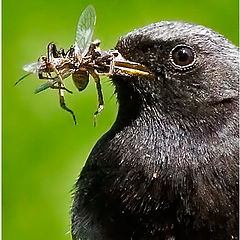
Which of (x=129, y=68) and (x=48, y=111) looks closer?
(x=129, y=68)

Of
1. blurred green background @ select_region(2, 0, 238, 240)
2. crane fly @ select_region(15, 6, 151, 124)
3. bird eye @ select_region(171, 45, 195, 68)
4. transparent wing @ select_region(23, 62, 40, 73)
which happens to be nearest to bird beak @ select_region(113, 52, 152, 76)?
crane fly @ select_region(15, 6, 151, 124)

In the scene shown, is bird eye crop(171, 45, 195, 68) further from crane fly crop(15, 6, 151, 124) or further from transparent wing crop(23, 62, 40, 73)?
transparent wing crop(23, 62, 40, 73)

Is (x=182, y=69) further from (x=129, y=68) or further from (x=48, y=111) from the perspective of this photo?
(x=48, y=111)

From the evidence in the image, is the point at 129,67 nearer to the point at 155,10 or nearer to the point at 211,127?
the point at 211,127

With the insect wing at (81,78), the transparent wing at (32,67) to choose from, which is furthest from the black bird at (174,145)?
the transparent wing at (32,67)

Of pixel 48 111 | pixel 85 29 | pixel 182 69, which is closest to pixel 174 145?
pixel 182 69

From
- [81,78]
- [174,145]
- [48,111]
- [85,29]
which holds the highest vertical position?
[48,111]
